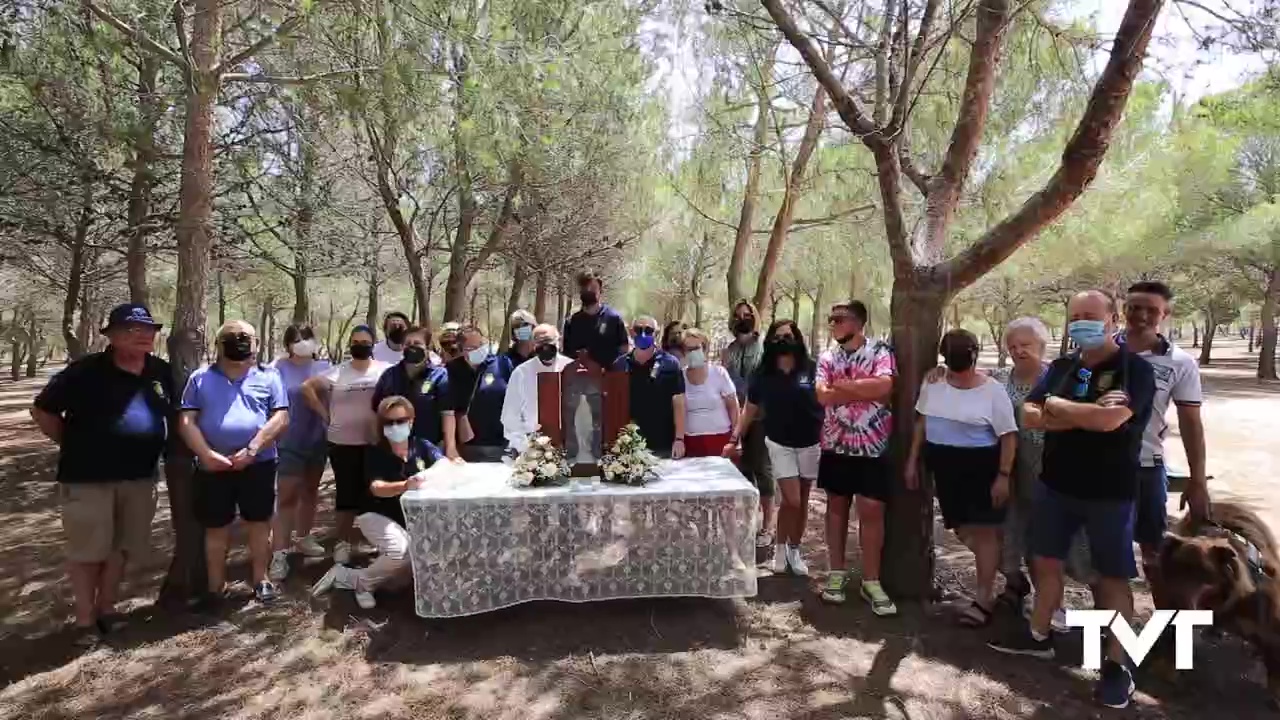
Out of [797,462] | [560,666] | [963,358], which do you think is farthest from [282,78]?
[963,358]

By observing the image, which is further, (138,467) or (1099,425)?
(138,467)

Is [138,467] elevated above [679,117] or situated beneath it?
situated beneath

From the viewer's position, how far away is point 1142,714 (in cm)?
315

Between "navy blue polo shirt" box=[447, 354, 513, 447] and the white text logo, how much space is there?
3.69m

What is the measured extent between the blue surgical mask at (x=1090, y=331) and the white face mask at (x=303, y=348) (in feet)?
16.9

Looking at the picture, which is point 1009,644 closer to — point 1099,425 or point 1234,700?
point 1234,700

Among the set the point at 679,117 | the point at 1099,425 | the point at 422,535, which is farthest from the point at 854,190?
the point at 422,535

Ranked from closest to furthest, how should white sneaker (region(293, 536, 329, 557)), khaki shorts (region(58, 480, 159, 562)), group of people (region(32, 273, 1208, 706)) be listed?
1. group of people (region(32, 273, 1208, 706))
2. khaki shorts (region(58, 480, 159, 562))
3. white sneaker (region(293, 536, 329, 557))

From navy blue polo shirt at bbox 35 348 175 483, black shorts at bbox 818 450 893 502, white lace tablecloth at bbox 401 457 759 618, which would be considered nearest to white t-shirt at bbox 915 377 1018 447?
black shorts at bbox 818 450 893 502

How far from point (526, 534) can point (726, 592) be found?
123cm

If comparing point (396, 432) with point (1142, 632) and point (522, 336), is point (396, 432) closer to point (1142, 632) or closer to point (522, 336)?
point (522, 336)

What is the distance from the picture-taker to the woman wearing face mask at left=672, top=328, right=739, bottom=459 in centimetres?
515

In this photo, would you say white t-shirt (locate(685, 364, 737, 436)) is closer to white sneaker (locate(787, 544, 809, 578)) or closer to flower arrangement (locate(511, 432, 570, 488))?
white sneaker (locate(787, 544, 809, 578))

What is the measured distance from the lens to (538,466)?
3963mm
